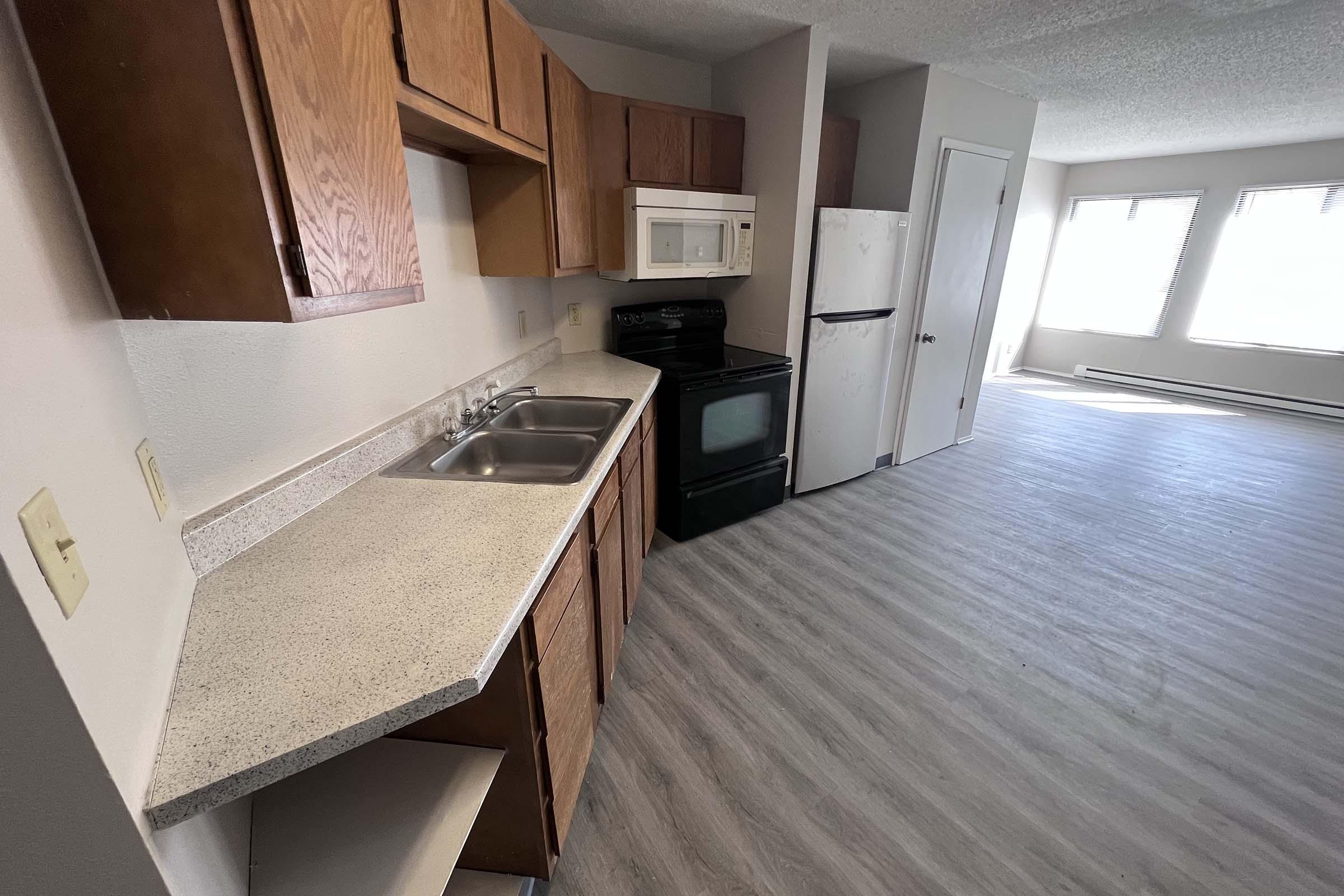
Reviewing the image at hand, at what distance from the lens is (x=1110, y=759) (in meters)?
1.62

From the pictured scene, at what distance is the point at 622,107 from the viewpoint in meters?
2.38

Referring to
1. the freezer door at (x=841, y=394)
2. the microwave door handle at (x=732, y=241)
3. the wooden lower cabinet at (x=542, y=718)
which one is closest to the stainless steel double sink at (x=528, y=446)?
the wooden lower cabinet at (x=542, y=718)

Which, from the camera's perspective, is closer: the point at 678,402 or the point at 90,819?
the point at 90,819

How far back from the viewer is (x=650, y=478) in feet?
8.18

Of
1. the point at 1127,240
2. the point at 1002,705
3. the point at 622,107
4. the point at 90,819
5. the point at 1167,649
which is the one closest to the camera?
the point at 90,819

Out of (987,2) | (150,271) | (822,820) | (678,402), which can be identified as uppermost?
(987,2)

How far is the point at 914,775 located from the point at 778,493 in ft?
5.64

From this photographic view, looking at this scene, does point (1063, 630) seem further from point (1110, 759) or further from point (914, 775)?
point (914, 775)

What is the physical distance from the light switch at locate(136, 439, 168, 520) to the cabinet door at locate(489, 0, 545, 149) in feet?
4.05

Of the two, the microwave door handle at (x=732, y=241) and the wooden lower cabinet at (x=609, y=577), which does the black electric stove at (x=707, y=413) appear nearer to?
the microwave door handle at (x=732, y=241)

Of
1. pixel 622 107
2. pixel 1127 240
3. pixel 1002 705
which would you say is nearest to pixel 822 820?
pixel 1002 705

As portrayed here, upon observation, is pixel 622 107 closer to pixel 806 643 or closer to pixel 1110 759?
pixel 806 643

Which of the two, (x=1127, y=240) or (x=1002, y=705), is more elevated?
(x=1127, y=240)

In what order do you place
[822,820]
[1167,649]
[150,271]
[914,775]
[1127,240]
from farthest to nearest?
1. [1127,240]
2. [1167,649]
3. [914,775]
4. [822,820]
5. [150,271]
